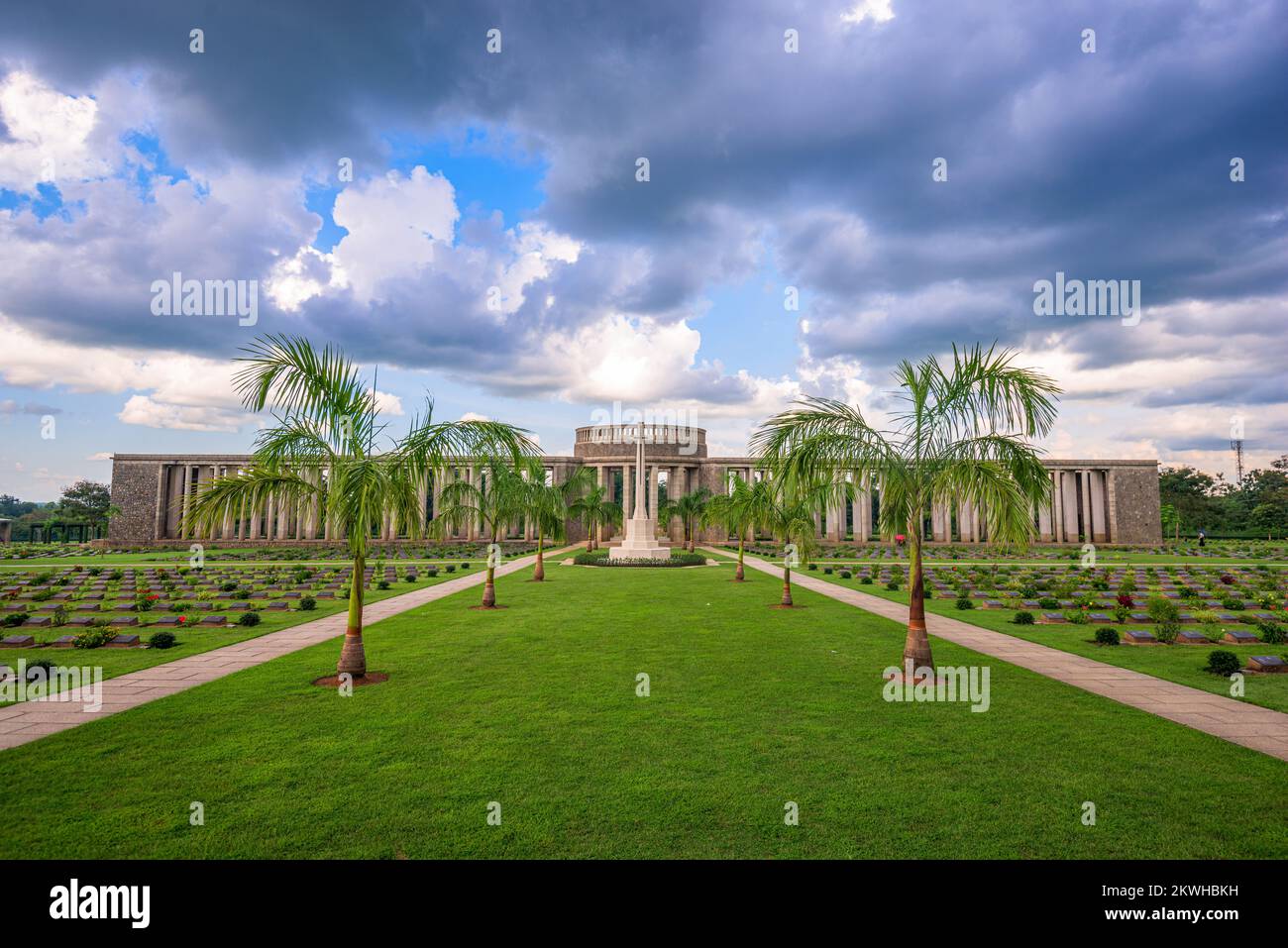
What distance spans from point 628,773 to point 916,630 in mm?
7299

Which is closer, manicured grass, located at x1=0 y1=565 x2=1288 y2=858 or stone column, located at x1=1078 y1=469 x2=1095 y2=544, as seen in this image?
manicured grass, located at x1=0 y1=565 x2=1288 y2=858

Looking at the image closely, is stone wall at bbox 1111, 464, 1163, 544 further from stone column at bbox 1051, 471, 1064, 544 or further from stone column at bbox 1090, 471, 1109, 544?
stone column at bbox 1051, 471, 1064, 544

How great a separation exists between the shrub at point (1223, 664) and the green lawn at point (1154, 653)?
0.13 meters

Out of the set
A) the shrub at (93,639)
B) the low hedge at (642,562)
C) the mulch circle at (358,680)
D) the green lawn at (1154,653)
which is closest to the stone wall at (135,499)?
the low hedge at (642,562)

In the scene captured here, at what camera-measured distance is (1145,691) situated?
11.2 metres

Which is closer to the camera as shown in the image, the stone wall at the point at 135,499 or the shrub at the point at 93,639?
the shrub at the point at 93,639

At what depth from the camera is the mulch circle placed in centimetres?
1148

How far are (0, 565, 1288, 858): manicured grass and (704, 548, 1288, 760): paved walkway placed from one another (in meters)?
0.54

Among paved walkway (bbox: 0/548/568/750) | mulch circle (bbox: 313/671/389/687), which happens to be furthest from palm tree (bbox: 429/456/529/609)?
mulch circle (bbox: 313/671/389/687)

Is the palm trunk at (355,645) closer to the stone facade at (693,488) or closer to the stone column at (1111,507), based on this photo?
the stone facade at (693,488)

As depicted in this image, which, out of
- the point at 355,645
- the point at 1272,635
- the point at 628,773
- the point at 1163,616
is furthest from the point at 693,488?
the point at 628,773

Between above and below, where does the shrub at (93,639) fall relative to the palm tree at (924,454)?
below

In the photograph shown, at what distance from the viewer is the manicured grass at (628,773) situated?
5.72m

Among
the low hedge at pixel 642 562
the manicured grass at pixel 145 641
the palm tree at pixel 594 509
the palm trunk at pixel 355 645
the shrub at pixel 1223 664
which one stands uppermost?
the palm tree at pixel 594 509
